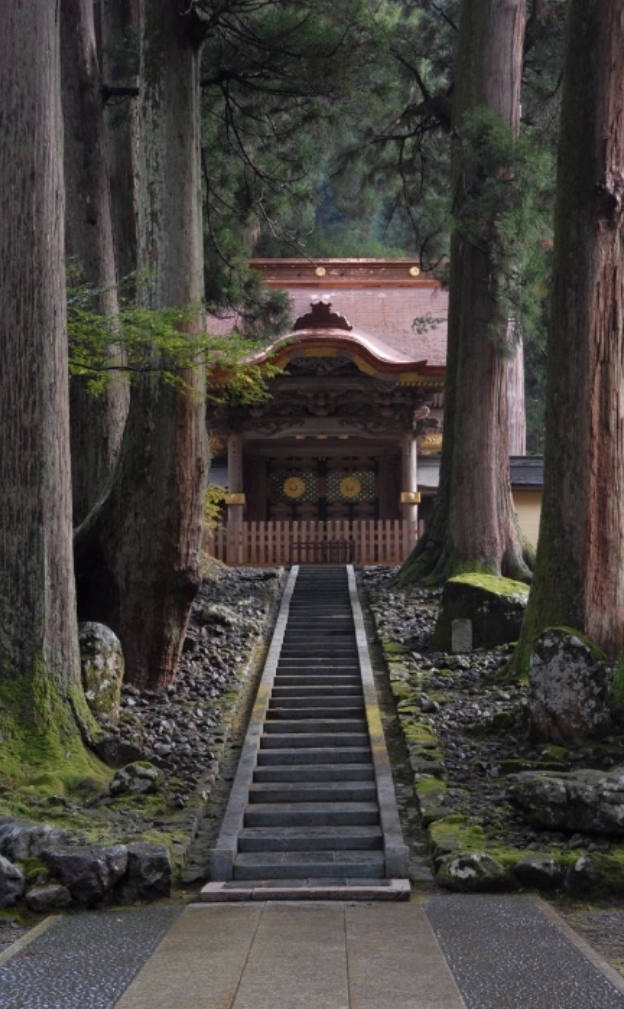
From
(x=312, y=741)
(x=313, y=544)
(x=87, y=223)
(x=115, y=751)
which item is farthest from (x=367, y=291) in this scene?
(x=115, y=751)

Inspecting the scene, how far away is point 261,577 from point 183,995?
12.4m

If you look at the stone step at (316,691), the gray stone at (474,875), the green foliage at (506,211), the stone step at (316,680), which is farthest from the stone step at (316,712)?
the green foliage at (506,211)

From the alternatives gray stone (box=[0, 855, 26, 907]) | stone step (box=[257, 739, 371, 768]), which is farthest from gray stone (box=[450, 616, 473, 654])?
gray stone (box=[0, 855, 26, 907])

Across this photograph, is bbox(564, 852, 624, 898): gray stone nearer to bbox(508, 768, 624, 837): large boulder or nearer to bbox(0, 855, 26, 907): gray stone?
bbox(508, 768, 624, 837): large boulder

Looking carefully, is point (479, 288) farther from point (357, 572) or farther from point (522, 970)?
point (522, 970)

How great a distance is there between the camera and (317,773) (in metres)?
8.84

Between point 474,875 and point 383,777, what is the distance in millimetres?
2029

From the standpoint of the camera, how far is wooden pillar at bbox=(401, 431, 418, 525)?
19969 millimetres

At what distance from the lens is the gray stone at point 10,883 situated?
19.8 ft

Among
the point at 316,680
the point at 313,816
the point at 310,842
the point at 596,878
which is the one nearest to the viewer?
the point at 596,878

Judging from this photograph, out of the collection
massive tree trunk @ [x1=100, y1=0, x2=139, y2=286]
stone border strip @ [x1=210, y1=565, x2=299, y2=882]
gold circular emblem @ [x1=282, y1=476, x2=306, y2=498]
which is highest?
massive tree trunk @ [x1=100, y1=0, x2=139, y2=286]

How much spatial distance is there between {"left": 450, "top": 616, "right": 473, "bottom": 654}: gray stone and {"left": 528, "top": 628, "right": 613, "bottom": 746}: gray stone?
121 inches

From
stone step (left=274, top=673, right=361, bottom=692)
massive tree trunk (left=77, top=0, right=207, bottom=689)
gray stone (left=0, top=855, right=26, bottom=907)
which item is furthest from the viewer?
stone step (left=274, top=673, right=361, bottom=692)

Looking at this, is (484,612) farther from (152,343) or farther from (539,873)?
(539,873)
